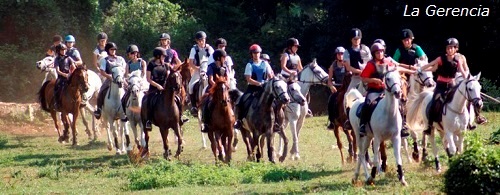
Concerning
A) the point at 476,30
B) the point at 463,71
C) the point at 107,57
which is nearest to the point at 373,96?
the point at 463,71

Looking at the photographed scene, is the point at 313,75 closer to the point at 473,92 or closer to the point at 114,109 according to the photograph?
the point at 114,109

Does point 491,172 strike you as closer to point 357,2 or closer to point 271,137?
point 271,137

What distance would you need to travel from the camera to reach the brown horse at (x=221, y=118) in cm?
1933

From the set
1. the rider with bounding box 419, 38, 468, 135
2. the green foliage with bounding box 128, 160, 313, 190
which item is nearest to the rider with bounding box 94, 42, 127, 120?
the green foliage with bounding box 128, 160, 313, 190

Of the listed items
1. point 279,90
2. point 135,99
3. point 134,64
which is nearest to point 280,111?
point 279,90

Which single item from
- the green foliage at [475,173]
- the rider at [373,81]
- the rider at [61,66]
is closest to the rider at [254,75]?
the rider at [373,81]

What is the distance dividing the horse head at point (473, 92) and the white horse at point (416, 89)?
196 cm

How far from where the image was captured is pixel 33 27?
3866cm

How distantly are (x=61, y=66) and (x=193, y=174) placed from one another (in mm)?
9268

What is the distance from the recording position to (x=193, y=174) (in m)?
17.7

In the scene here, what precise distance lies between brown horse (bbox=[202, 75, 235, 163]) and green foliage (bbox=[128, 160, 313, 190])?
1.69 m

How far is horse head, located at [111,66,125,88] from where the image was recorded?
75.0 feet

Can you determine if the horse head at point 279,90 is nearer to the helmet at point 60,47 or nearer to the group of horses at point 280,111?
the group of horses at point 280,111

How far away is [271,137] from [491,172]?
276 inches
